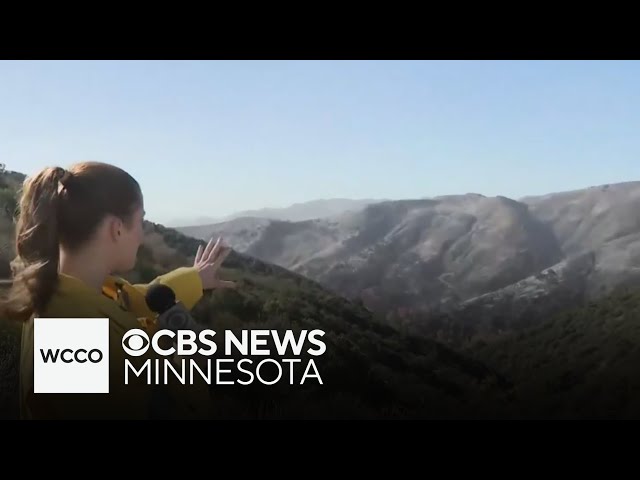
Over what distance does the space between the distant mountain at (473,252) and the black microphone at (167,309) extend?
171cm

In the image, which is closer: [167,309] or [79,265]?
[79,265]

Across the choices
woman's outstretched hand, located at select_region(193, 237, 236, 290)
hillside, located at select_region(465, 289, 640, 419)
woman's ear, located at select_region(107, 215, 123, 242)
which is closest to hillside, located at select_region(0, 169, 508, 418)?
hillside, located at select_region(465, 289, 640, 419)

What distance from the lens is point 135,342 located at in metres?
1.86

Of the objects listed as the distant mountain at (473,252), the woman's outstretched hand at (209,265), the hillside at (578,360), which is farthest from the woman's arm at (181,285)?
the hillside at (578,360)

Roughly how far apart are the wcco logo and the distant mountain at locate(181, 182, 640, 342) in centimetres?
123

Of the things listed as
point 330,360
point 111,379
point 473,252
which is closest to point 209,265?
point 111,379

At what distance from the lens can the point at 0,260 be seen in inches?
144

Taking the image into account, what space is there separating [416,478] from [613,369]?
127cm

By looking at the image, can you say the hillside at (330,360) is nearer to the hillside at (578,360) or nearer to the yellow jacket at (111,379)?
the hillside at (578,360)

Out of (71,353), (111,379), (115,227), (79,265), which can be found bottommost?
(111,379)

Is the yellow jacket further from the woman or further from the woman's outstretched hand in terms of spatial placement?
the woman's outstretched hand

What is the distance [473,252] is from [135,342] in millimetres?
2697

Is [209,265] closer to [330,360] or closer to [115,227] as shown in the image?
[115,227]

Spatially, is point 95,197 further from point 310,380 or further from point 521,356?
point 521,356
